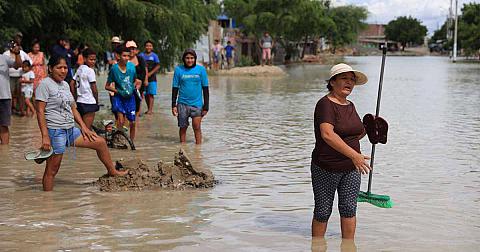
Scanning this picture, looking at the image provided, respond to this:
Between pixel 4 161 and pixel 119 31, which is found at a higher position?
pixel 119 31

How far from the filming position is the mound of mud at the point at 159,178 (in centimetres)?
853

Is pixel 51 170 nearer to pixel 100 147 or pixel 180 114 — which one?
pixel 100 147

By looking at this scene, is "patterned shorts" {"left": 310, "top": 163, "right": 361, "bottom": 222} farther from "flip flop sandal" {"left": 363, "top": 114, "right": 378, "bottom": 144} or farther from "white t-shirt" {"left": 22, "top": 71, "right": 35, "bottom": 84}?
"white t-shirt" {"left": 22, "top": 71, "right": 35, "bottom": 84}

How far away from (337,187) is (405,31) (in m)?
168

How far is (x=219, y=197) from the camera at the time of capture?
326 inches

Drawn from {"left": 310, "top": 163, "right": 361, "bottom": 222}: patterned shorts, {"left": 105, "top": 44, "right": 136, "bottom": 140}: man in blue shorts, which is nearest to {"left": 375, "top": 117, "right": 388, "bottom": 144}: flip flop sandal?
{"left": 310, "top": 163, "right": 361, "bottom": 222}: patterned shorts

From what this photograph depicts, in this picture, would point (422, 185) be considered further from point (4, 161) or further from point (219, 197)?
point (4, 161)

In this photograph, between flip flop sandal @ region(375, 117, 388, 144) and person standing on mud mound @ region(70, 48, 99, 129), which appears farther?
person standing on mud mound @ region(70, 48, 99, 129)

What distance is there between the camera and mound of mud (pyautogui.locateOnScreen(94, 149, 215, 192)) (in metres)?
8.53

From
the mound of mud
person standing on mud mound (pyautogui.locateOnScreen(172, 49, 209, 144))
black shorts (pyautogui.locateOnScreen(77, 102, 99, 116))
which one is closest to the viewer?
the mound of mud

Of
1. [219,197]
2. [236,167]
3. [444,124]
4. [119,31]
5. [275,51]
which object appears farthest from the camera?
[275,51]

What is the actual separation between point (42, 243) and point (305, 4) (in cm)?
5192

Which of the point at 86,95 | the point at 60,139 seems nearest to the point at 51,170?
the point at 60,139

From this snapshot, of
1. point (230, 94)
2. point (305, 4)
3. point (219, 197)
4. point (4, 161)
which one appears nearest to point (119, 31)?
point (230, 94)
